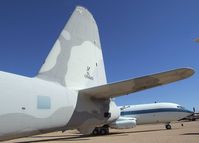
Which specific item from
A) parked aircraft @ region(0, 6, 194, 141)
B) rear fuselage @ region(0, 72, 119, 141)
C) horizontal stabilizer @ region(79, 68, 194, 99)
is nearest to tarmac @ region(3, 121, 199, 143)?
parked aircraft @ region(0, 6, 194, 141)

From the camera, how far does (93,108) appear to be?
5547mm

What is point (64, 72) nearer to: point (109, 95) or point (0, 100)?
point (109, 95)

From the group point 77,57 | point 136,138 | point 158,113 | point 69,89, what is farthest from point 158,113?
point 69,89

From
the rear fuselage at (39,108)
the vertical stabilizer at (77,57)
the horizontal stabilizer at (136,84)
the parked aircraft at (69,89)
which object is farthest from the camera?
the vertical stabilizer at (77,57)

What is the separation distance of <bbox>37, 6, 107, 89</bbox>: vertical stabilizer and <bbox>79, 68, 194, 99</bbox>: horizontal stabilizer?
0.52 metres

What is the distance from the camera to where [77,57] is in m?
6.14

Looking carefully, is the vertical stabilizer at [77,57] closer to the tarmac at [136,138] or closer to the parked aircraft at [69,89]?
the parked aircraft at [69,89]

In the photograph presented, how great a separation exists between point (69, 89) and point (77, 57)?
104 centimetres

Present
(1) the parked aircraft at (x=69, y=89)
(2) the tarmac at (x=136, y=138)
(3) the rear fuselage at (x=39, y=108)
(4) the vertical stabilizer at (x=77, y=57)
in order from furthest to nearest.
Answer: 1. (2) the tarmac at (x=136, y=138)
2. (4) the vertical stabilizer at (x=77, y=57)
3. (1) the parked aircraft at (x=69, y=89)
4. (3) the rear fuselage at (x=39, y=108)

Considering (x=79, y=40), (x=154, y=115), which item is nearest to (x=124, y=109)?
(x=154, y=115)

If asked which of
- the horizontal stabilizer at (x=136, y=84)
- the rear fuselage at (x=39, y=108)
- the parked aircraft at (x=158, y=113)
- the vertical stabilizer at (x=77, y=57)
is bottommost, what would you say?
the rear fuselage at (x=39, y=108)

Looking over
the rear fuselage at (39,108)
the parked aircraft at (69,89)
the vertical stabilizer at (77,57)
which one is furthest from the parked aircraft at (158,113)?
the rear fuselage at (39,108)

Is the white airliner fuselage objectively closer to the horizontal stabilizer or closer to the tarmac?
the tarmac

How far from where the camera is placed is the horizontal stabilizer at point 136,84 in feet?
15.3
